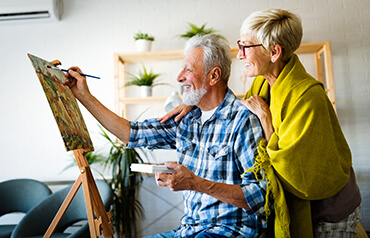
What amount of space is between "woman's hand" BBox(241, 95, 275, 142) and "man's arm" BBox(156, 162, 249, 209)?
0.31 metres

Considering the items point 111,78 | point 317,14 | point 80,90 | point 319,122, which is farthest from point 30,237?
point 317,14

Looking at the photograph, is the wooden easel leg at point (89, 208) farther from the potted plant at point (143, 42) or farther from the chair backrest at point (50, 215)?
the potted plant at point (143, 42)

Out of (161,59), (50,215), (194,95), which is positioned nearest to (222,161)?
(194,95)

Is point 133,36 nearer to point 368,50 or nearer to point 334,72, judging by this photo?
point 334,72

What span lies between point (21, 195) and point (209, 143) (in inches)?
85.7

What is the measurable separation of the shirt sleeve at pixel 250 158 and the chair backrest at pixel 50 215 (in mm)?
1337

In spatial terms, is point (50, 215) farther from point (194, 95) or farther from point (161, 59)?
point (161, 59)

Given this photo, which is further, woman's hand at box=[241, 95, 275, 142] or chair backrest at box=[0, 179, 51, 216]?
chair backrest at box=[0, 179, 51, 216]

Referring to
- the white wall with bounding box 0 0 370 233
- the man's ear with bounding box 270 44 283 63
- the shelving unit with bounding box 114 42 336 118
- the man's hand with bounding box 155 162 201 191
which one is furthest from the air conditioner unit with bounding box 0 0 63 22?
the man's hand with bounding box 155 162 201 191

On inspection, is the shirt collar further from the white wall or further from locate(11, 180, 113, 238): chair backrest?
the white wall

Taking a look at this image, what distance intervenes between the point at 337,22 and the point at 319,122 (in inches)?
99.9

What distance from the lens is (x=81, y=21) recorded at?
11.5ft

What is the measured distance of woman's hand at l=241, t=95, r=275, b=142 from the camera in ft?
4.62

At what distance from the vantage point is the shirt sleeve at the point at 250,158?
1.25m
